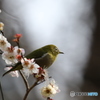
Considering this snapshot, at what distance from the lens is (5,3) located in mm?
1499

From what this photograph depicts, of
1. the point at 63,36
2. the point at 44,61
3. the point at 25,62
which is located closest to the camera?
the point at 25,62

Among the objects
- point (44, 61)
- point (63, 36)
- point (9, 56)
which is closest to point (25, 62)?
point (9, 56)

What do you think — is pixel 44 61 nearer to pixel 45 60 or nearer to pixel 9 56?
pixel 45 60

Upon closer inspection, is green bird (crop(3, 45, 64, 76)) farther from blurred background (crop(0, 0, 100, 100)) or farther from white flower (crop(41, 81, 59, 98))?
blurred background (crop(0, 0, 100, 100))

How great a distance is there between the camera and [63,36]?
1.55 meters

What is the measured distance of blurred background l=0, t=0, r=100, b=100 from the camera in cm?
144

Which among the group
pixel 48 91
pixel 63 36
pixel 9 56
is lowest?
pixel 63 36

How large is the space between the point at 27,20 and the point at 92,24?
501 mm

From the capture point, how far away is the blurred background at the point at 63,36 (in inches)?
56.5

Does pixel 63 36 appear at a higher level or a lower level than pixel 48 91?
lower

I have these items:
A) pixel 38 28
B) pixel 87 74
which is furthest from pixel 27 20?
pixel 87 74

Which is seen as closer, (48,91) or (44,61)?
(48,91)

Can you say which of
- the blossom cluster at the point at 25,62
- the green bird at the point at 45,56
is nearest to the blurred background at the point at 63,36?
the green bird at the point at 45,56

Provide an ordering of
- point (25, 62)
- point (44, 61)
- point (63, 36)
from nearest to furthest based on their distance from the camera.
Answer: point (25, 62) → point (44, 61) → point (63, 36)
